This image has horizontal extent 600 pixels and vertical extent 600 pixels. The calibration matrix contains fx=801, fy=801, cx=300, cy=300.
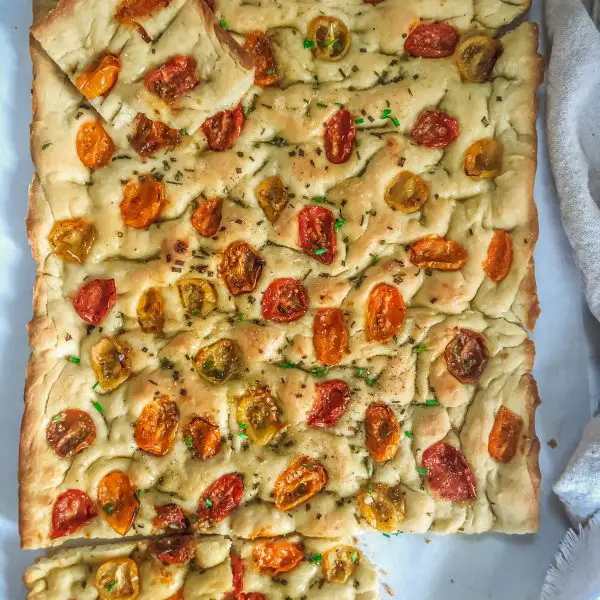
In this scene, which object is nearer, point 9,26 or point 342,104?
point 342,104

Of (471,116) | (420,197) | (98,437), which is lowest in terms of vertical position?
(98,437)

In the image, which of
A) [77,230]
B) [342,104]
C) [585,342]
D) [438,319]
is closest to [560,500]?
[585,342]

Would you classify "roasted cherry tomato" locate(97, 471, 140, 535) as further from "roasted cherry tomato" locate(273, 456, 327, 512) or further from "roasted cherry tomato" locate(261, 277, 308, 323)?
"roasted cherry tomato" locate(261, 277, 308, 323)

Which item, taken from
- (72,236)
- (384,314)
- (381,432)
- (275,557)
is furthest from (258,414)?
(72,236)

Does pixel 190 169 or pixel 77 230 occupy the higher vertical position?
pixel 190 169

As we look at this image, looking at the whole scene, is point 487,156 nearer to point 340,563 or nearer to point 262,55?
point 262,55

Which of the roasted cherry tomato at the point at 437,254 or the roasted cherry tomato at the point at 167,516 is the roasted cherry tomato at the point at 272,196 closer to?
the roasted cherry tomato at the point at 437,254

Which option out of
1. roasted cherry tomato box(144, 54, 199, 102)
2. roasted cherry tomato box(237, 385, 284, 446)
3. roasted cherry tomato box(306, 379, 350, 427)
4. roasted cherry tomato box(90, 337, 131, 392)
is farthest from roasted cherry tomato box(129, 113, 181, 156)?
roasted cherry tomato box(306, 379, 350, 427)

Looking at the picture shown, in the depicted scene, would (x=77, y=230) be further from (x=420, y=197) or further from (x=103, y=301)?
(x=420, y=197)
